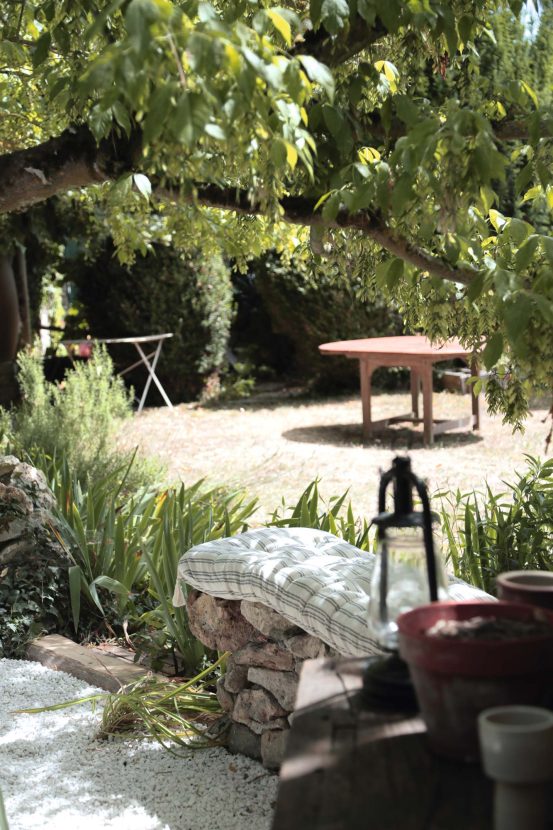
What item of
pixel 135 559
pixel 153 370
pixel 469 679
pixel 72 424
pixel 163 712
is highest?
pixel 153 370

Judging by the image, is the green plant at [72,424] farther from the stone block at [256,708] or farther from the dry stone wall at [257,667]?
the stone block at [256,708]

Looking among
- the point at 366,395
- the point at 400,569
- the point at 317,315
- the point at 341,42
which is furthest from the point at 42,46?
the point at 317,315

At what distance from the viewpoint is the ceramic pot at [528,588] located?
1465 mm

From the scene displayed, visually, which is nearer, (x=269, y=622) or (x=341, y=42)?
(x=341, y=42)

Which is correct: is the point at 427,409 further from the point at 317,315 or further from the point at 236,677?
the point at 236,677

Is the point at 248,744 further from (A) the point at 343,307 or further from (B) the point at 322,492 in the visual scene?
(A) the point at 343,307

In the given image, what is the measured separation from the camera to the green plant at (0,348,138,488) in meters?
6.42

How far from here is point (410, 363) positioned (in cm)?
886

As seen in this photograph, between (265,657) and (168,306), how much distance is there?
8.56m

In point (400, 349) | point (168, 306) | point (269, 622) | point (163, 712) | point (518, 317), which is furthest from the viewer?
point (168, 306)

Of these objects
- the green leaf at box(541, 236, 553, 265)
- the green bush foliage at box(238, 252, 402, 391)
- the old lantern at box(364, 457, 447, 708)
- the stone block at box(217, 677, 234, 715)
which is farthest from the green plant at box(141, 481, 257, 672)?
the green bush foliage at box(238, 252, 402, 391)

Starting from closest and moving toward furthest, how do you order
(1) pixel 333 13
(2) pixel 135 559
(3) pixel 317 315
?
(1) pixel 333 13, (2) pixel 135 559, (3) pixel 317 315

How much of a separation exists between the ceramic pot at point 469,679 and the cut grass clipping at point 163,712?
2.32 meters

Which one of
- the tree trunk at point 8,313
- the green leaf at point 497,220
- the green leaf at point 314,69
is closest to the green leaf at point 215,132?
the green leaf at point 314,69
